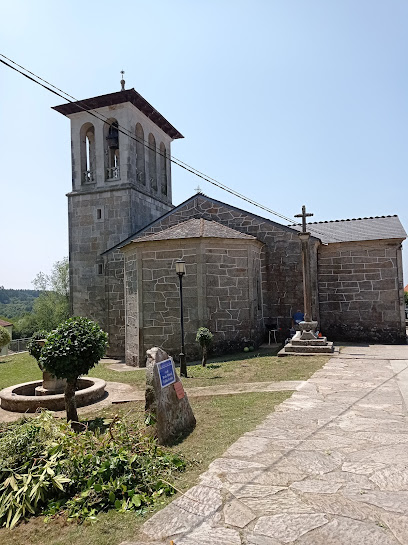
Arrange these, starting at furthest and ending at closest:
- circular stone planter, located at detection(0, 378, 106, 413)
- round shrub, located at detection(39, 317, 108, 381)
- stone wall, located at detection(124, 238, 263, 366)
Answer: stone wall, located at detection(124, 238, 263, 366) < circular stone planter, located at detection(0, 378, 106, 413) < round shrub, located at detection(39, 317, 108, 381)

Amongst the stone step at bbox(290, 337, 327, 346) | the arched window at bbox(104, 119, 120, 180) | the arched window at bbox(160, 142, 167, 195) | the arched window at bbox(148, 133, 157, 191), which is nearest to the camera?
the stone step at bbox(290, 337, 327, 346)

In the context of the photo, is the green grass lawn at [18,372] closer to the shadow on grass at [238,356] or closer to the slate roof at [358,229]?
the shadow on grass at [238,356]

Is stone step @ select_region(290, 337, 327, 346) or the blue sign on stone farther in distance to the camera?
stone step @ select_region(290, 337, 327, 346)

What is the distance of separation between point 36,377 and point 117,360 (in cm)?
457

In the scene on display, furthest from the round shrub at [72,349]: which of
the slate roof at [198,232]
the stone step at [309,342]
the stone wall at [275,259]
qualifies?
the stone wall at [275,259]

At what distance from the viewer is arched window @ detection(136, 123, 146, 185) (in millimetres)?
20625

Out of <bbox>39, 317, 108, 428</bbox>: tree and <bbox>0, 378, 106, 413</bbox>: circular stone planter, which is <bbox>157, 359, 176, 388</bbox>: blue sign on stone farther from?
<bbox>0, 378, 106, 413</bbox>: circular stone planter

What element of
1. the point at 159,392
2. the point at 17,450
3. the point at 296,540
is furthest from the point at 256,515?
the point at 17,450

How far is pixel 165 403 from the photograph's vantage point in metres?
5.42

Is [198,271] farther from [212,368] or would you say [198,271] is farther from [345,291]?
[345,291]

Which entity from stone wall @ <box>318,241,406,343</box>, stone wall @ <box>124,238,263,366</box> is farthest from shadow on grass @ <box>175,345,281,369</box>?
stone wall @ <box>318,241,406,343</box>

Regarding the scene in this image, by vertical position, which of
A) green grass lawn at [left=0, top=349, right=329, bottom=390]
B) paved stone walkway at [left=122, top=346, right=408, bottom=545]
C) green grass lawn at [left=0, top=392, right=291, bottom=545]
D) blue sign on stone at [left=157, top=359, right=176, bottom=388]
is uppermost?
blue sign on stone at [left=157, top=359, right=176, bottom=388]

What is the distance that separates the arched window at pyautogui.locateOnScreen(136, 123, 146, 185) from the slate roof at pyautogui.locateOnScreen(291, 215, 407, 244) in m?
8.39

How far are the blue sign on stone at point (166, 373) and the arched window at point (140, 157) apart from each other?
16.3 meters
